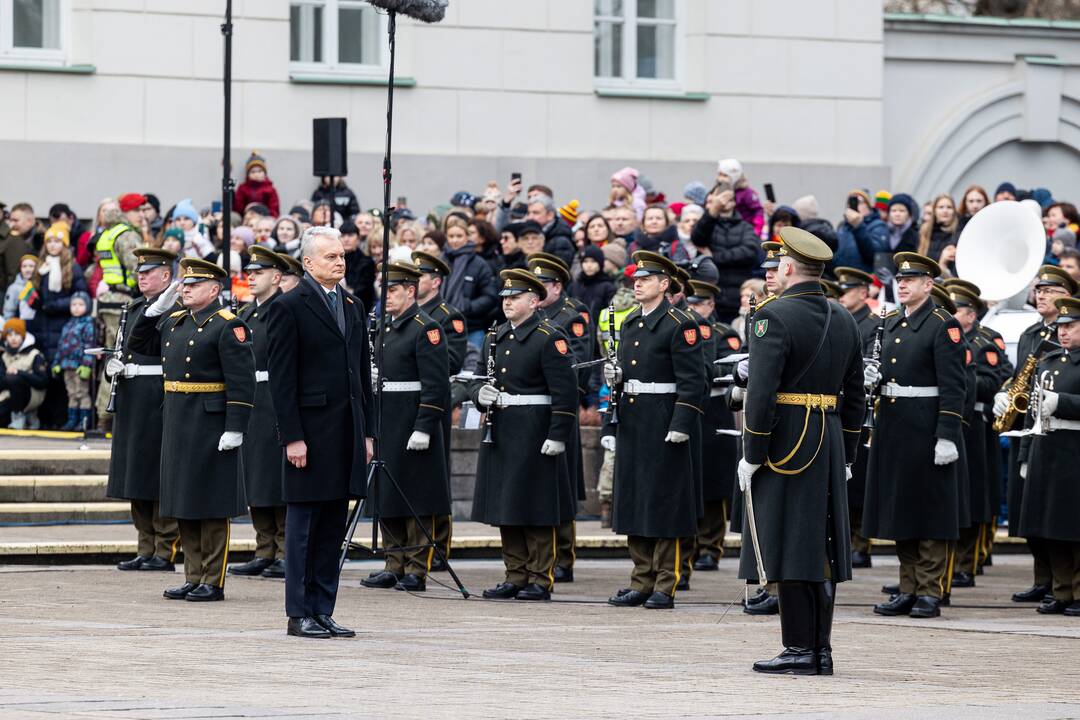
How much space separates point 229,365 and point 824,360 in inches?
173

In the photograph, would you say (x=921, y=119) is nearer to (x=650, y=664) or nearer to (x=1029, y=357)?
(x=1029, y=357)

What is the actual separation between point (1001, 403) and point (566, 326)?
298 centimetres

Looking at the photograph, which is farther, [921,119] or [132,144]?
[921,119]

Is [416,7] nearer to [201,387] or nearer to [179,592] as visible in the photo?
[201,387]

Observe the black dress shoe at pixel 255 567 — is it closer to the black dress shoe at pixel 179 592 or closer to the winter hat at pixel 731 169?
the black dress shoe at pixel 179 592

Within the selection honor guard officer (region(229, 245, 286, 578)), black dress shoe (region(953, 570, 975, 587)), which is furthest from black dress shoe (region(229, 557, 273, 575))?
black dress shoe (region(953, 570, 975, 587))

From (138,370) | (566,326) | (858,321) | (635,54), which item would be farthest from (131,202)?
(858,321)

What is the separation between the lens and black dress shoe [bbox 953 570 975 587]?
15.4 meters

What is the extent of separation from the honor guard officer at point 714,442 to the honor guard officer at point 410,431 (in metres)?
2.10

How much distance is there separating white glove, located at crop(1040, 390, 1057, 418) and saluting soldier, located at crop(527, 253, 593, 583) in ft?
10.0

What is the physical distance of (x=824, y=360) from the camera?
10.1 m

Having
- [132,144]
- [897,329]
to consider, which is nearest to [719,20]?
[132,144]

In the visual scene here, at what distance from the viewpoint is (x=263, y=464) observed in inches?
581

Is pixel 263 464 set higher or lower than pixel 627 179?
lower
